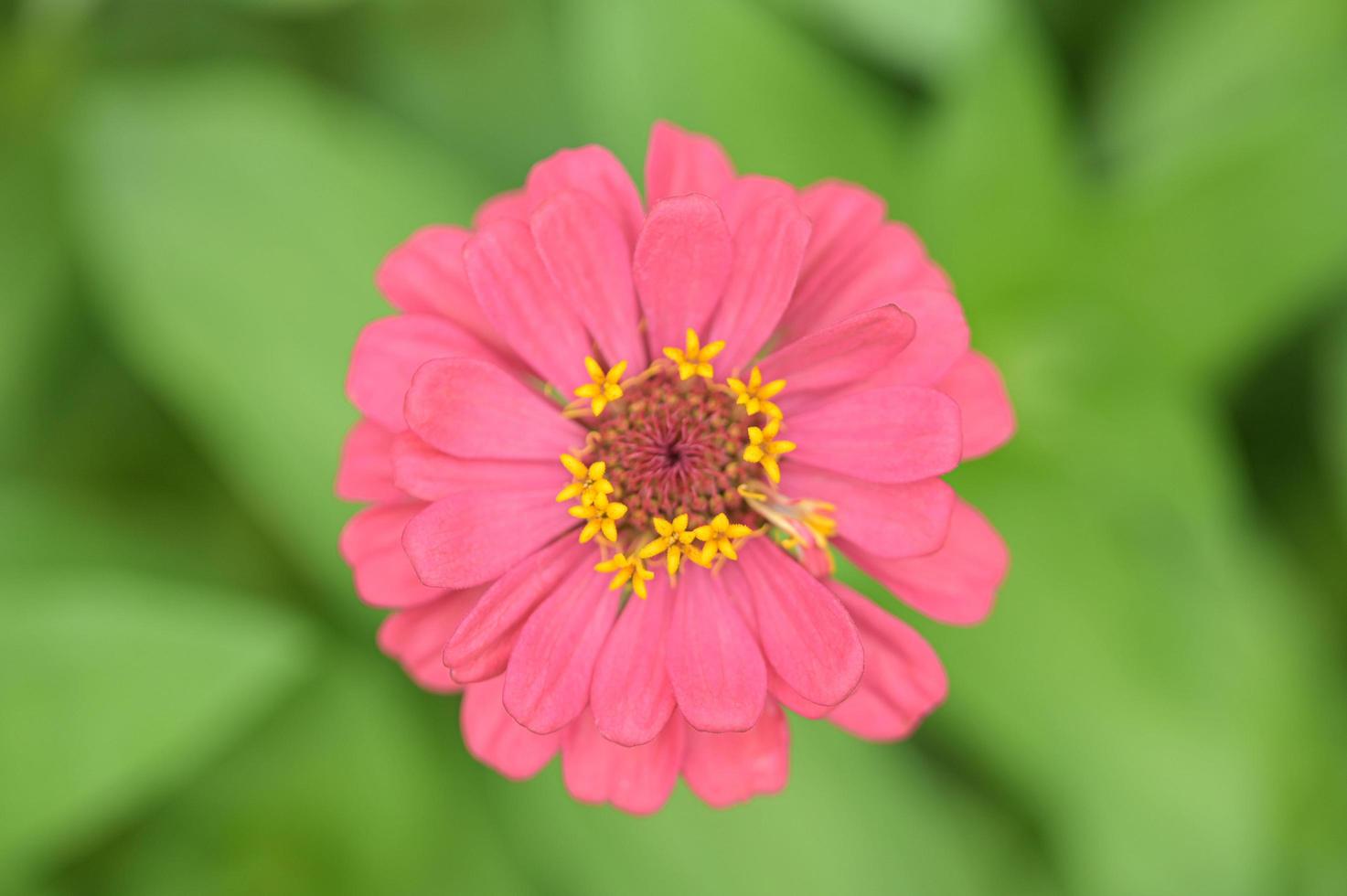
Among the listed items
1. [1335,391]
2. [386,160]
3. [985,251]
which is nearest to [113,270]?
[386,160]

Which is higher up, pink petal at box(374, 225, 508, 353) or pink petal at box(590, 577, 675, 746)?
pink petal at box(374, 225, 508, 353)

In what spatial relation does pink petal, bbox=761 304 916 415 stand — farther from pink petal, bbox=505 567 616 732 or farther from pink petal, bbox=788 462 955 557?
pink petal, bbox=505 567 616 732

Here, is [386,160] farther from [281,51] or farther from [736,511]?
[736,511]

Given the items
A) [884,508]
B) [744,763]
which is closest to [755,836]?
[744,763]

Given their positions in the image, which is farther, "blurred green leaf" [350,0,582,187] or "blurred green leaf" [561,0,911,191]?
"blurred green leaf" [350,0,582,187]

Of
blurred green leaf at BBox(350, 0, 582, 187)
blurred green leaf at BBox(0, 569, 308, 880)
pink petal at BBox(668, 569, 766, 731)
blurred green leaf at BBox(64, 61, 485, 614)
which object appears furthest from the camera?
blurred green leaf at BBox(350, 0, 582, 187)

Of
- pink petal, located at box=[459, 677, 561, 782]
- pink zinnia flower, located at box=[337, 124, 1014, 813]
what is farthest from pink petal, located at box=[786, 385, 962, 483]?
pink petal, located at box=[459, 677, 561, 782]
